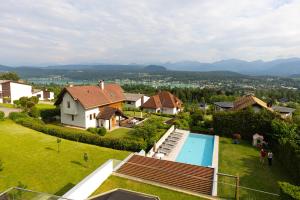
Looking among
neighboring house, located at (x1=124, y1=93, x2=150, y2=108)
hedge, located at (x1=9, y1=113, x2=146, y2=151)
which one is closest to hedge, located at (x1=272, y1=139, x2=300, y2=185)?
hedge, located at (x1=9, y1=113, x2=146, y2=151)

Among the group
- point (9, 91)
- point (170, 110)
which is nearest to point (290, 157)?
point (170, 110)

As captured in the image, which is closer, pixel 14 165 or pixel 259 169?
pixel 14 165

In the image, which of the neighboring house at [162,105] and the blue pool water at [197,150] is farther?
the neighboring house at [162,105]

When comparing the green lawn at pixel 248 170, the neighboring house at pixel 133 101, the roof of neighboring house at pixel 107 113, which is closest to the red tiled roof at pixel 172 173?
the green lawn at pixel 248 170

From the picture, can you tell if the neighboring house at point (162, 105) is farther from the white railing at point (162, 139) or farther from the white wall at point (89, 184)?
the white wall at point (89, 184)

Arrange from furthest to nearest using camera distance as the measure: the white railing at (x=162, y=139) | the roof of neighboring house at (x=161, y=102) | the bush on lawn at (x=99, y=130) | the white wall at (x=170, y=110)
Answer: the white wall at (x=170, y=110) → the roof of neighboring house at (x=161, y=102) → the bush on lawn at (x=99, y=130) → the white railing at (x=162, y=139)

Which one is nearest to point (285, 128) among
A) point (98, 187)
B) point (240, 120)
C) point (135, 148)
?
point (240, 120)

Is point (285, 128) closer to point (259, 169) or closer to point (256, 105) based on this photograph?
point (259, 169)
